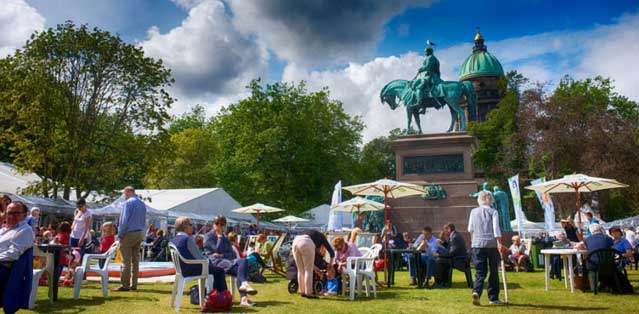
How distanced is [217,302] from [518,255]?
36.5 feet

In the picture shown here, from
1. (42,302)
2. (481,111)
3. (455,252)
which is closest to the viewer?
(42,302)

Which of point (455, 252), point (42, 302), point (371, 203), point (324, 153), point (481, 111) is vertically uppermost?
point (481, 111)

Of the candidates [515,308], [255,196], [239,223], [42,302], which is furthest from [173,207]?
[515,308]

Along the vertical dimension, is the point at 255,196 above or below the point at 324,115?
below

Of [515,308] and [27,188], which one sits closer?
[515,308]

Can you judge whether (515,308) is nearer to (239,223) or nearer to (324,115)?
(239,223)

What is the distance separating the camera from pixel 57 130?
2123cm

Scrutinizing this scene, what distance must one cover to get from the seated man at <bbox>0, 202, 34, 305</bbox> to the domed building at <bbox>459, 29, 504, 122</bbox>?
68.7m

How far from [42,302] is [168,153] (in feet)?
54.4

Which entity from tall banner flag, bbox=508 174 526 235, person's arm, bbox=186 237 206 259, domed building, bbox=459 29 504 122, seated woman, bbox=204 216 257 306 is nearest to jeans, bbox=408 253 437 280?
seated woman, bbox=204 216 257 306

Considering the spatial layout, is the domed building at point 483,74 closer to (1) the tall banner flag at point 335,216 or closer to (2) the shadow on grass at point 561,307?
(1) the tall banner flag at point 335,216

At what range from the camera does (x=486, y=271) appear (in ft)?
24.9

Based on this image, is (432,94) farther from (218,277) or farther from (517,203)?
(218,277)

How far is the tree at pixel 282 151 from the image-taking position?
3391 cm
